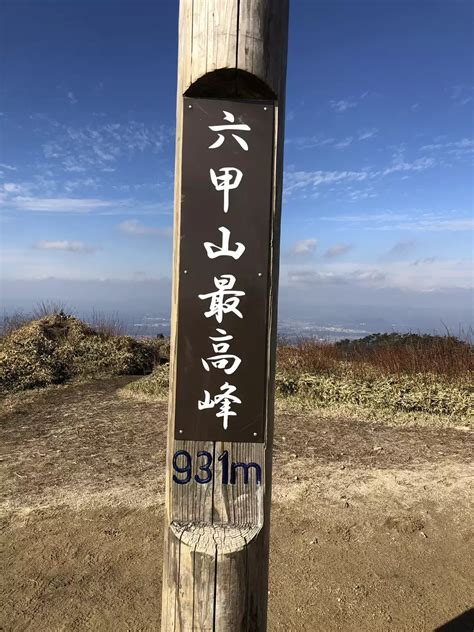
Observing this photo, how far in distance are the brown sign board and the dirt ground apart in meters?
1.76

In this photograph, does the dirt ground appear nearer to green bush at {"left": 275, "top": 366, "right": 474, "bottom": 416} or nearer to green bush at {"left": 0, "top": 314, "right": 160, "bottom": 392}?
green bush at {"left": 275, "top": 366, "right": 474, "bottom": 416}

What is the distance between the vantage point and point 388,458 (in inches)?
202

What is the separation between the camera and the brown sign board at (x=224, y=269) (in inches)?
62.2

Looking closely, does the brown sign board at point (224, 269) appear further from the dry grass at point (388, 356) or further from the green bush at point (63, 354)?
the green bush at point (63, 354)

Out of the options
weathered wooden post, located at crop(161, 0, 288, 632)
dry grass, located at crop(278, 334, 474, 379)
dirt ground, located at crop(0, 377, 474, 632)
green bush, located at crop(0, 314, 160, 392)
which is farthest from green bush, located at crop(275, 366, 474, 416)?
weathered wooden post, located at crop(161, 0, 288, 632)

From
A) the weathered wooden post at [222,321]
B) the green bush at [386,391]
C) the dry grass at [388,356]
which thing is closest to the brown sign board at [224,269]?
the weathered wooden post at [222,321]

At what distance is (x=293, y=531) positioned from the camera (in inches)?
140

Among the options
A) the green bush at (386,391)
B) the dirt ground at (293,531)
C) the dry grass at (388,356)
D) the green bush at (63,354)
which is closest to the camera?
the dirt ground at (293,531)

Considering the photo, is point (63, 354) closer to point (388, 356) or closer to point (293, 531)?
point (388, 356)

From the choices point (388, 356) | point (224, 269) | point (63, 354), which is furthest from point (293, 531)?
point (63, 354)

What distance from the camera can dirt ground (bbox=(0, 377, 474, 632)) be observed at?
107 inches

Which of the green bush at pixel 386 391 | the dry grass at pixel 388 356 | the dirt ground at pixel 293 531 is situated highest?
the dry grass at pixel 388 356

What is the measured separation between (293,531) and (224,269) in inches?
107

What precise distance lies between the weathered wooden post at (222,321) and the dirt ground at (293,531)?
138 centimetres
